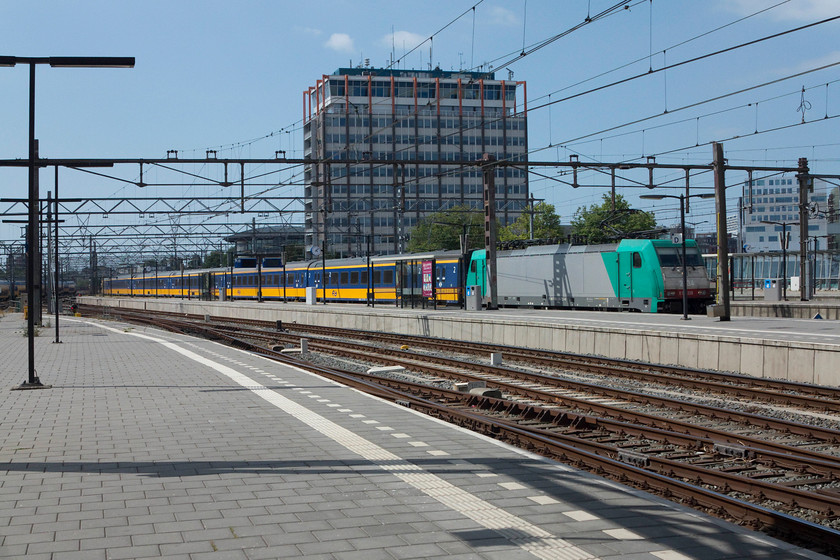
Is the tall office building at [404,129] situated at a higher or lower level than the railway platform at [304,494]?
higher

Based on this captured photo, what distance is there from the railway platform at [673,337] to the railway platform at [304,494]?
9.43 meters

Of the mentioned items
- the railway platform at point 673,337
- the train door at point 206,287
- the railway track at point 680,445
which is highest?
the train door at point 206,287

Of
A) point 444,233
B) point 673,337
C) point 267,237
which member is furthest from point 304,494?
point 267,237

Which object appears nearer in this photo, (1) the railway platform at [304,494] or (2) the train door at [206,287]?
(1) the railway platform at [304,494]

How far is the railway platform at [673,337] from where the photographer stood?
1728 cm

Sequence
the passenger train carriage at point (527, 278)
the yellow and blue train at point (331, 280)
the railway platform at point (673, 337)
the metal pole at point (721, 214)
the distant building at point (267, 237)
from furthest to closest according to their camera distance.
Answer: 1. the distant building at point (267, 237)
2. the yellow and blue train at point (331, 280)
3. the passenger train carriage at point (527, 278)
4. the metal pole at point (721, 214)
5. the railway platform at point (673, 337)

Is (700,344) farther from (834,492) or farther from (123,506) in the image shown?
(123,506)

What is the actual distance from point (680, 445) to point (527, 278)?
29.1 metres

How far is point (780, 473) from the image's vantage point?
891 centimetres

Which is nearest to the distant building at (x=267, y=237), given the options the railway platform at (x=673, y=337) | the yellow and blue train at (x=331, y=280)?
the yellow and blue train at (x=331, y=280)

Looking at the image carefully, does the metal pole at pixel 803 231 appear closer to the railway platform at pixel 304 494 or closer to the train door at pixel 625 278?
the train door at pixel 625 278

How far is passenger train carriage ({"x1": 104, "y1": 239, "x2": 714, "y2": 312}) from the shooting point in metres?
32.1

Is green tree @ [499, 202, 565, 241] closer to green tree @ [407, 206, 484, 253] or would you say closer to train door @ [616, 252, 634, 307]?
green tree @ [407, 206, 484, 253]

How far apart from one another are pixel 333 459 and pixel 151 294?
88241 millimetres
